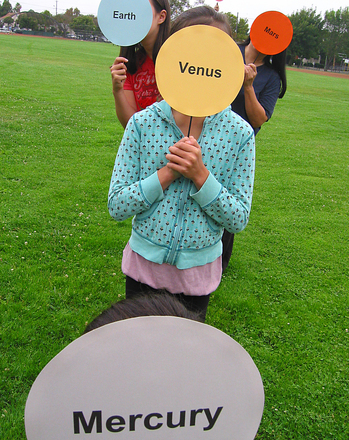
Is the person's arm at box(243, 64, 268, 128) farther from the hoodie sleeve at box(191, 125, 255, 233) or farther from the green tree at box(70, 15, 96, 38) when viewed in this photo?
the green tree at box(70, 15, 96, 38)

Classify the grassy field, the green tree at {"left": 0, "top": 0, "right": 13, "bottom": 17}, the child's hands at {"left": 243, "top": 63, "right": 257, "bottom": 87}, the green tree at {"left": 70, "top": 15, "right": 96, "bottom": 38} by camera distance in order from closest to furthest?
1. the child's hands at {"left": 243, "top": 63, "right": 257, "bottom": 87}
2. the grassy field
3. the green tree at {"left": 70, "top": 15, "right": 96, "bottom": 38}
4. the green tree at {"left": 0, "top": 0, "right": 13, "bottom": 17}

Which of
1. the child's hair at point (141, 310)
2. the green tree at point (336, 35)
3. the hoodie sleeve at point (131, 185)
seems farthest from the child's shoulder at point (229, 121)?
the green tree at point (336, 35)

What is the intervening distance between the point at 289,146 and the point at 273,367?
6459 millimetres

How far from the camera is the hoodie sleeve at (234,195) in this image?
4.13ft

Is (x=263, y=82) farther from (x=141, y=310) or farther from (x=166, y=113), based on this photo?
(x=141, y=310)

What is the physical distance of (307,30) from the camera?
61281 millimetres

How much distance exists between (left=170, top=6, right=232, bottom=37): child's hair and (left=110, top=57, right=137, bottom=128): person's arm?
460 millimetres

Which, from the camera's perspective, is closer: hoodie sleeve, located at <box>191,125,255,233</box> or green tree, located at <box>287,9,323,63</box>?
hoodie sleeve, located at <box>191,125,255,233</box>

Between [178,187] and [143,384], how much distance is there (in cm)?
71

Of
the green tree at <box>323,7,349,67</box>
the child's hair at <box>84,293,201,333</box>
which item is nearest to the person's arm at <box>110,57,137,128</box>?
the child's hair at <box>84,293,201,333</box>

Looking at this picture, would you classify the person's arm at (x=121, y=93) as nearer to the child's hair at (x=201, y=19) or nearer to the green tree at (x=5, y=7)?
the child's hair at (x=201, y=19)

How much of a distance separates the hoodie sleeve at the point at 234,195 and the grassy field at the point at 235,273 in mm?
1385

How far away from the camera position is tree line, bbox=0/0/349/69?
6159 centimetres

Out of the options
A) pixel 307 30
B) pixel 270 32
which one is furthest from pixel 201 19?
pixel 307 30
